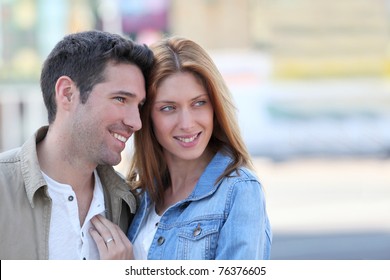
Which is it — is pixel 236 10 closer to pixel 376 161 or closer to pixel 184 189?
pixel 376 161

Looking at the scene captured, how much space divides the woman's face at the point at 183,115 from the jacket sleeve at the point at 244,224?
0.94 feet

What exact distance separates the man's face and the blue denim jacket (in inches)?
13.5

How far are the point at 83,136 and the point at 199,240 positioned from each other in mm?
633

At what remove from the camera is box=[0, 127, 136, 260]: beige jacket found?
9.00 ft

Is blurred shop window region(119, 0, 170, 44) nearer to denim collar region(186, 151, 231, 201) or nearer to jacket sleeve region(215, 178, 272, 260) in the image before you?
denim collar region(186, 151, 231, 201)

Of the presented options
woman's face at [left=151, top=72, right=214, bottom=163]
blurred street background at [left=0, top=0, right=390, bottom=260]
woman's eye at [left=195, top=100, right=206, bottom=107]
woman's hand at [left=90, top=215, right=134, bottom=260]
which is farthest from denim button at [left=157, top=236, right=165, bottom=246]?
blurred street background at [left=0, top=0, right=390, bottom=260]

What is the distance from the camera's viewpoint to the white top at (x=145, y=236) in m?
3.02

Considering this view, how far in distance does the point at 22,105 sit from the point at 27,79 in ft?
2.02

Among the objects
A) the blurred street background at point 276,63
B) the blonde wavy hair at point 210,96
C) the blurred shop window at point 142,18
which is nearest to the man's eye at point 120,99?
the blonde wavy hair at point 210,96

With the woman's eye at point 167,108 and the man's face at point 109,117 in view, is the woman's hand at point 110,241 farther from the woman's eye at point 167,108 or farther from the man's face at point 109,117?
the woman's eye at point 167,108

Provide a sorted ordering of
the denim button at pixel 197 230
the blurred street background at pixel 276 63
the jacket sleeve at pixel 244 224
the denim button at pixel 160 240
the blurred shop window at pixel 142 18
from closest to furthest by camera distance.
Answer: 1. the jacket sleeve at pixel 244 224
2. the denim button at pixel 197 230
3. the denim button at pixel 160 240
4. the blurred street background at pixel 276 63
5. the blurred shop window at pixel 142 18

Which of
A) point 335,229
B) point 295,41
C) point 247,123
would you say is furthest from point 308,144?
point 335,229

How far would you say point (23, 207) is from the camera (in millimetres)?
2797

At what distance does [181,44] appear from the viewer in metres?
3.04
